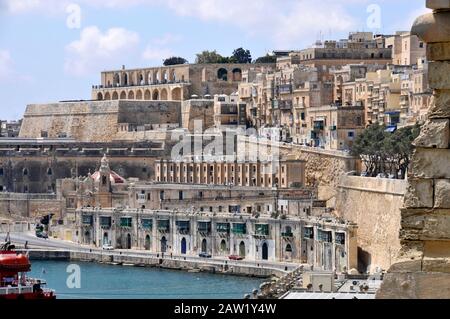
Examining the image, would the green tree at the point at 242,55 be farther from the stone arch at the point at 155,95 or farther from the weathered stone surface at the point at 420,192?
the weathered stone surface at the point at 420,192

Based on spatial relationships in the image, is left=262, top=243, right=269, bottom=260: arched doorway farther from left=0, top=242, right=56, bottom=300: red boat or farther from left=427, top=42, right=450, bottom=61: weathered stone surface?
left=427, top=42, right=450, bottom=61: weathered stone surface

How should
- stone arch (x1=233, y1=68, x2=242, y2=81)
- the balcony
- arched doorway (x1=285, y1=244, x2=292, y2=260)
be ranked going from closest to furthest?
arched doorway (x1=285, y1=244, x2=292, y2=260)
the balcony
stone arch (x1=233, y1=68, x2=242, y2=81)

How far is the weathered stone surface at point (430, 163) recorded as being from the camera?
4.20m

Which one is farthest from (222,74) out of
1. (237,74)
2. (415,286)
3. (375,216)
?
(415,286)

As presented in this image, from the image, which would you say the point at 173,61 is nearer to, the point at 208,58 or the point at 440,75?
the point at 208,58

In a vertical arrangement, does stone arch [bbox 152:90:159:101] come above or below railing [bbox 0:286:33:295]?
above

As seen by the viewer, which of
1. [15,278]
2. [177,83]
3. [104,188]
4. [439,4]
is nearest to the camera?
[439,4]

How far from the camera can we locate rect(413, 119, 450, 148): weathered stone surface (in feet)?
13.8

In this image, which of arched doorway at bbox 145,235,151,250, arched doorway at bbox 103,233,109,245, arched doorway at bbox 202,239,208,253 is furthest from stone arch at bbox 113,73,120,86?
arched doorway at bbox 202,239,208,253

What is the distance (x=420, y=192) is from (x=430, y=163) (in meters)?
0.09

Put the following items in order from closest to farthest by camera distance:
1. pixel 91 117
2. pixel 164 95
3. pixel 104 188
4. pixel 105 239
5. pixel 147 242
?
pixel 147 242 → pixel 105 239 → pixel 104 188 → pixel 91 117 → pixel 164 95

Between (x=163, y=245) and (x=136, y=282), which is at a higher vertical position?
(x=163, y=245)

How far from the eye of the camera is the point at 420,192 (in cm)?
425

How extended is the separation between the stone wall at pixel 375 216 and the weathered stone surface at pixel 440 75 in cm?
2916
